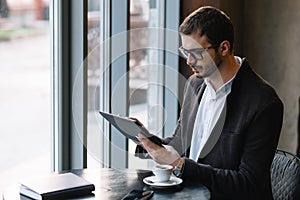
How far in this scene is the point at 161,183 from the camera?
2006mm

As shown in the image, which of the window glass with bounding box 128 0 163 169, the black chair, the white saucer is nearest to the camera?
the white saucer

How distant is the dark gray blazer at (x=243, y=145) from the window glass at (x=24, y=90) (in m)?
0.73

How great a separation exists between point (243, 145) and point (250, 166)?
92 millimetres

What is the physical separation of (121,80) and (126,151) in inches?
15.2

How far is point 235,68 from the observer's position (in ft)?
7.23

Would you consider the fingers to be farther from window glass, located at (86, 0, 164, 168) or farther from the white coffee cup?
window glass, located at (86, 0, 164, 168)

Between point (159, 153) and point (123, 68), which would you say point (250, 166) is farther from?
point (123, 68)

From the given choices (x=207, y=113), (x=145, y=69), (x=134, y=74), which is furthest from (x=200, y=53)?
(x=145, y=69)

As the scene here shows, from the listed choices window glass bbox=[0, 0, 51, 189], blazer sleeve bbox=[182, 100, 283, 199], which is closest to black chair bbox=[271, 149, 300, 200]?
blazer sleeve bbox=[182, 100, 283, 199]

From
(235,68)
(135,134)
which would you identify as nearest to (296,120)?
(235,68)

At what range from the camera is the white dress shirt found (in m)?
2.20

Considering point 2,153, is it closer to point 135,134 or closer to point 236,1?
point 135,134

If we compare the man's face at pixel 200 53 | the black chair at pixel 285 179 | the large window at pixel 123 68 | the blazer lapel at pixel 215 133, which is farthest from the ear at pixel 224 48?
the large window at pixel 123 68

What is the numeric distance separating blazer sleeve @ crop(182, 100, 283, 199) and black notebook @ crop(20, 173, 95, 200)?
37 centimetres
